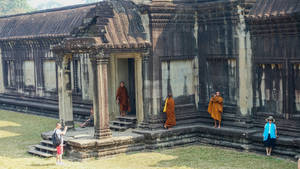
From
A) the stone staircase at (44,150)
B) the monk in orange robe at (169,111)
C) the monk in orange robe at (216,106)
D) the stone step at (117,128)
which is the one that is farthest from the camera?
the stone step at (117,128)

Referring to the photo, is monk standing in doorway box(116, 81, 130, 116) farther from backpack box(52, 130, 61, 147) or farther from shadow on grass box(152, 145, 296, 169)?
backpack box(52, 130, 61, 147)

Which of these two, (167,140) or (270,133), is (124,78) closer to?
(167,140)

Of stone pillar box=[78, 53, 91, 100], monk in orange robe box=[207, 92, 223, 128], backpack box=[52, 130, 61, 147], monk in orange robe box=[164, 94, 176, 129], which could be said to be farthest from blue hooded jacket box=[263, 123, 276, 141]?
stone pillar box=[78, 53, 91, 100]

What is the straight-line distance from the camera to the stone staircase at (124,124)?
56.2ft

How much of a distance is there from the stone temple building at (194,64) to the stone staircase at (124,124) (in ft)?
0.83

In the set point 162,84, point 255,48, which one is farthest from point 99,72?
point 255,48

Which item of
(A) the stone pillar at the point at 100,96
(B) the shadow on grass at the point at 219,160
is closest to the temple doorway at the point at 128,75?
(A) the stone pillar at the point at 100,96

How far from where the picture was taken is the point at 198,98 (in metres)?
17.6

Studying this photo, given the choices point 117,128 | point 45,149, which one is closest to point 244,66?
point 117,128

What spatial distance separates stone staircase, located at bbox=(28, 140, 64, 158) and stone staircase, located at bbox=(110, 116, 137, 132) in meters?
2.42

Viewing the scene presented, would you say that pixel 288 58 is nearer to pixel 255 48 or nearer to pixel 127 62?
pixel 255 48

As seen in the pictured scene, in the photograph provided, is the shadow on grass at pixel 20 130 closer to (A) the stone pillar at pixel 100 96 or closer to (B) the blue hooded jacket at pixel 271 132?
(A) the stone pillar at pixel 100 96

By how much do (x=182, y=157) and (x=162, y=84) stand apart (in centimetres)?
296

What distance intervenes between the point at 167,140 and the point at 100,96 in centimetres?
277
